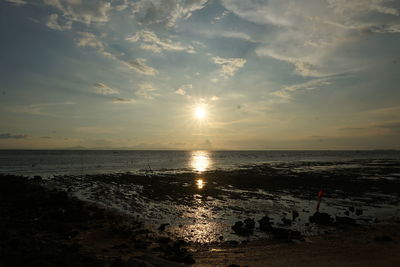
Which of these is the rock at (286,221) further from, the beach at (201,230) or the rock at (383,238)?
the rock at (383,238)

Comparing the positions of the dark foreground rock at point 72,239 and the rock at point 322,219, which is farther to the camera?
the rock at point 322,219

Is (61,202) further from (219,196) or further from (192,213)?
(219,196)

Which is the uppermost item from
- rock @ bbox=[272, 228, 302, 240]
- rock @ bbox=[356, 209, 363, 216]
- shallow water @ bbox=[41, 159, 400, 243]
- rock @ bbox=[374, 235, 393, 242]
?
rock @ bbox=[374, 235, 393, 242]

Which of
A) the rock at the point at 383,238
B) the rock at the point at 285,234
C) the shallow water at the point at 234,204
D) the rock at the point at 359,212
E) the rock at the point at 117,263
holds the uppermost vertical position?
the rock at the point at 117,263

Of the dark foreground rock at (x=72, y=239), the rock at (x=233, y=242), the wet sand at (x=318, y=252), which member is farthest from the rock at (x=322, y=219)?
the dark foreground rock at (x=72, y=239)

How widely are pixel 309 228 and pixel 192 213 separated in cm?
920

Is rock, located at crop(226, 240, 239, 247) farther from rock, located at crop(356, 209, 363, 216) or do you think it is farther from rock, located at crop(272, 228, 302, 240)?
rock, located at crop(356, 209, 363, 216)

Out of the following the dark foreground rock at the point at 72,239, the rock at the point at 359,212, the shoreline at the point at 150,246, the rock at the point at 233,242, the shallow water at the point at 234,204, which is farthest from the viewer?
the rock at the point at 359,212

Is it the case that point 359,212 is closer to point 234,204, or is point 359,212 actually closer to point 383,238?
point 383,238

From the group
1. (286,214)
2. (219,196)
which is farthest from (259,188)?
(286,214)

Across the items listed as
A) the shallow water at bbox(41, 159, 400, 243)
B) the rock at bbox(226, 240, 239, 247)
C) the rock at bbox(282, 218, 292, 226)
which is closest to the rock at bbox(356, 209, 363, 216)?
the shallow water at bbox(41, 159, 400, 243)

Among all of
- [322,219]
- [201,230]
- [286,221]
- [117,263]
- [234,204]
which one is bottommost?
[234,204]

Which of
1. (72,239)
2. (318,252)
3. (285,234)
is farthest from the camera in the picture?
(285,234)

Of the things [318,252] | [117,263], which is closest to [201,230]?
[318,252]
